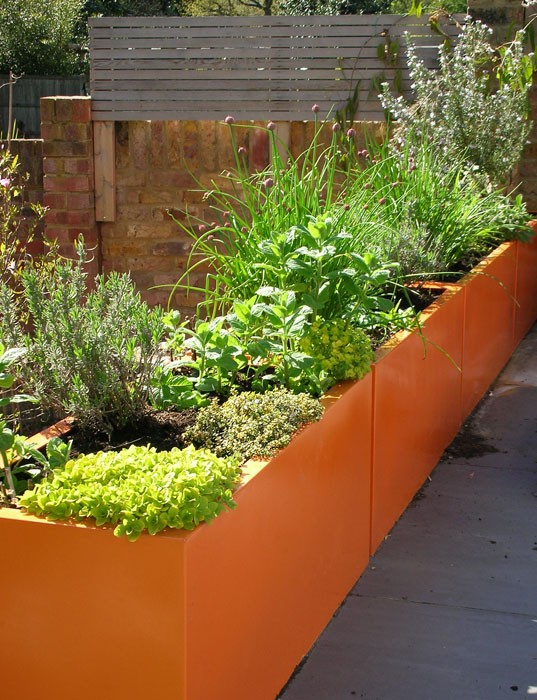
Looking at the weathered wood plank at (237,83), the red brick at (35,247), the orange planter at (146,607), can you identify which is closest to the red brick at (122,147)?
the weathered wood plank at (237,83)

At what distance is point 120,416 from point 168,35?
239 inches

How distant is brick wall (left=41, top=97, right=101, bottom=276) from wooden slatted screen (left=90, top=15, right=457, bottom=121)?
211 mm

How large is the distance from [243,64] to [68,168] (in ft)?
5.82

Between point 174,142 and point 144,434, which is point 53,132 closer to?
point 174,142

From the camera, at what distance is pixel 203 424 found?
9.25 ft

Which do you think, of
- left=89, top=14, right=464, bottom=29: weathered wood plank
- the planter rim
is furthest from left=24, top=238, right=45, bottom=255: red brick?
the planter rim

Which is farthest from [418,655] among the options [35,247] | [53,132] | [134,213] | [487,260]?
[35,247]

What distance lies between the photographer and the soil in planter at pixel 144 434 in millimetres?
2855

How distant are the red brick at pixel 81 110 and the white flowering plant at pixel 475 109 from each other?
8.84ft

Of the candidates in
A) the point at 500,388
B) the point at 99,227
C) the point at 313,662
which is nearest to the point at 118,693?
the point at 313,662

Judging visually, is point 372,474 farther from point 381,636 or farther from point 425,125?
point 425,125

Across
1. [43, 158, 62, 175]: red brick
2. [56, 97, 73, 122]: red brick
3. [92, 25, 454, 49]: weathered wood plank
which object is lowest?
[43, 158, 62, 175]: red brick

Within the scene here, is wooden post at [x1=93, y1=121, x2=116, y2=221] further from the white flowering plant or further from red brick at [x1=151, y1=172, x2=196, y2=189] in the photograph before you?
the white flowering plant

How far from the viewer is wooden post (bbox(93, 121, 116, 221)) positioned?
8281 millimetres
